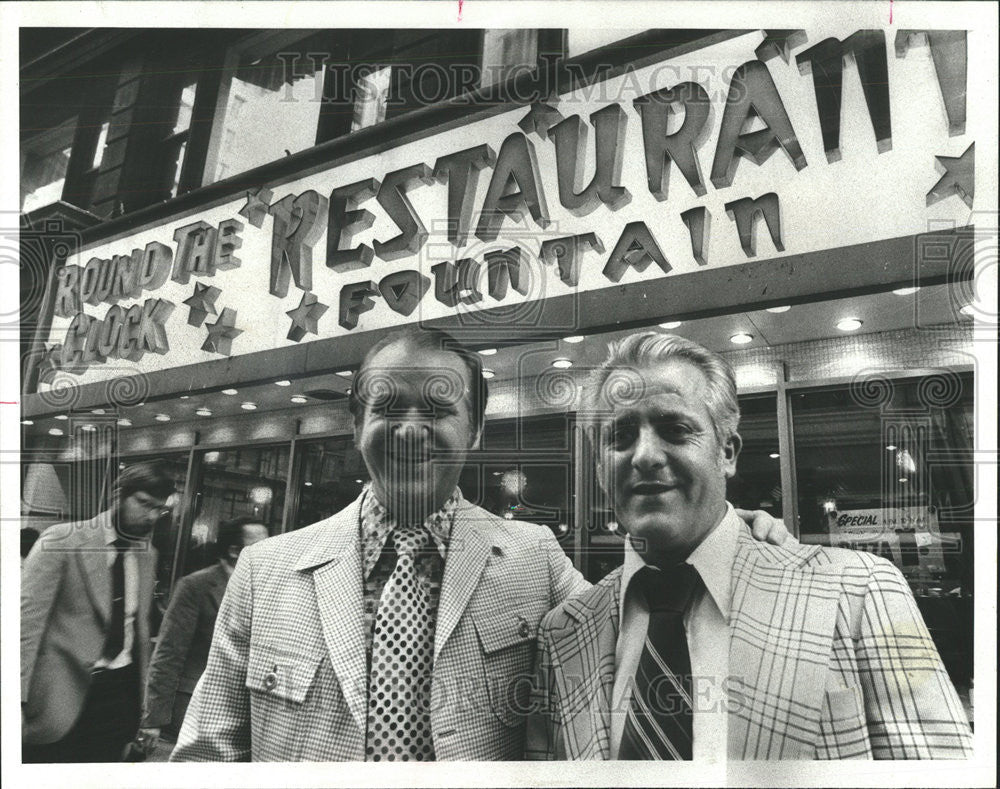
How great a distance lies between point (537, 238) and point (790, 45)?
1524mm

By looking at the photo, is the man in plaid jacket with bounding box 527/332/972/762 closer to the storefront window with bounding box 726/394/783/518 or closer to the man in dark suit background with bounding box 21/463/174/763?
the storefront window with bounding box 726/394/783/518

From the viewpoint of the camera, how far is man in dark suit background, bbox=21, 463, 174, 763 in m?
3.42

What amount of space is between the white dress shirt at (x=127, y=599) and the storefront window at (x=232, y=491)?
258 mm

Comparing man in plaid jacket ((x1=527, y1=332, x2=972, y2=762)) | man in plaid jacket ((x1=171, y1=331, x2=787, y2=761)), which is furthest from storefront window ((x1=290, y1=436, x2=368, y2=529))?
man in plaid jacket ((x1=527, y1=332, x2=972, y2=762))

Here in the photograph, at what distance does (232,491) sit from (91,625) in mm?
937

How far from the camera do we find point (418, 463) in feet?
11.2

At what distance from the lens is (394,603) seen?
3.34 metres

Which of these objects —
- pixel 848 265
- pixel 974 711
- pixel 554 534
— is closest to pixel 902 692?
pixel 974 711

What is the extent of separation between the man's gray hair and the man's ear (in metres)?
0.16

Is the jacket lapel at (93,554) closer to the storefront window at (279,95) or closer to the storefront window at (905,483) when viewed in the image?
the storefront window at (279,95)

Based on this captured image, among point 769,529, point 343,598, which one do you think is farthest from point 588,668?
point 343,598

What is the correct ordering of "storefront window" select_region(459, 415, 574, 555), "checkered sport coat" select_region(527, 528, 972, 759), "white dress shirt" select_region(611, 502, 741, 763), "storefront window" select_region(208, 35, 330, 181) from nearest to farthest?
"checkered sport coat" select_region(527, 528, 972, 759), "white dress shirt" select_region(611, 502, 741, 763), "storefront window" select_region(459, 415, 574, 555), "storefront window" select_region(208, 35, 330, 181)

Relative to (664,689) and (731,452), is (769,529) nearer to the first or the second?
(731,452)

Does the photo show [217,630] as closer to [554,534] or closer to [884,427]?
[554,534]
